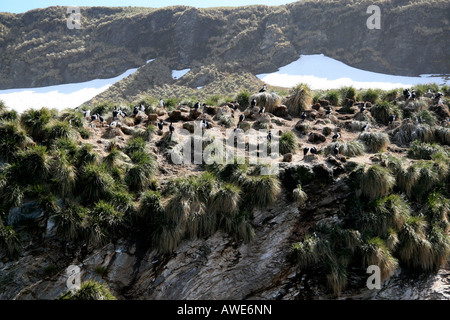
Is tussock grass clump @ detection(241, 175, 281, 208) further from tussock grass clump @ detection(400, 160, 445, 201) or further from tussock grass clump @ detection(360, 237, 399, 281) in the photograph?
tussock grass clump @ detection(400, 160, 445, 201)

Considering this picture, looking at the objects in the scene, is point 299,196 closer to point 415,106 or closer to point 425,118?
point 425,118

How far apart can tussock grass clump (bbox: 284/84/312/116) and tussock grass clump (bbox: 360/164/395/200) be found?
22.7 ft

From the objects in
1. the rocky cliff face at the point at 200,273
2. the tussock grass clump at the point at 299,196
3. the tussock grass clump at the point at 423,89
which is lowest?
the rocky cliff face at the point at 200,273

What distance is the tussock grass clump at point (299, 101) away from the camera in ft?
58.5

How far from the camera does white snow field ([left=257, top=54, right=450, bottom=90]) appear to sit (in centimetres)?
5709

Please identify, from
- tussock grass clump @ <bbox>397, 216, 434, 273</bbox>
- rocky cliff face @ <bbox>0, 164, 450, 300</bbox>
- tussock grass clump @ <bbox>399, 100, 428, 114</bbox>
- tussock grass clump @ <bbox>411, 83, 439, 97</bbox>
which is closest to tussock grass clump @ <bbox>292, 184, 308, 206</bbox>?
rocky cliff face @ <bbox>0, 164, 450, 300</bbox>

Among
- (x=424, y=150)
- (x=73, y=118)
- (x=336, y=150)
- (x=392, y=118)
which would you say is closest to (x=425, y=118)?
(x=392, y=118)

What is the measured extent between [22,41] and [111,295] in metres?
82.1

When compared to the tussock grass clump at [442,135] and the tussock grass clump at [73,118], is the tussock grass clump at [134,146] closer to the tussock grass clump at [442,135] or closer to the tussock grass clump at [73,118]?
the tussock grass clump at [73,118]

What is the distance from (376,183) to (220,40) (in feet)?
228

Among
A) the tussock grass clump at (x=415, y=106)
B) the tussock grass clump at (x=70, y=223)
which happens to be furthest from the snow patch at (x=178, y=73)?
the tussock grass clump at (x=70, y=223)

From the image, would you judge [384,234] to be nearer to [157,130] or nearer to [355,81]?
[157,130]

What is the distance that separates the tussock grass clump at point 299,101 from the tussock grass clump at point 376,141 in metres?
3.99

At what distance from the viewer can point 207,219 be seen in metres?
10.7
